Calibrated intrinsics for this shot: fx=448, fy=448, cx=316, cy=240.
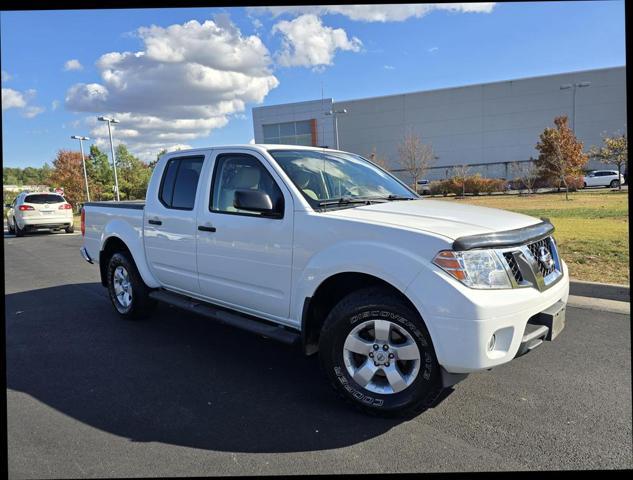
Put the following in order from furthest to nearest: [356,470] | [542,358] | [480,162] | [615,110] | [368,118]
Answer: [368,118]
[480,162]
[615,110]
[542,358]
[356,470]

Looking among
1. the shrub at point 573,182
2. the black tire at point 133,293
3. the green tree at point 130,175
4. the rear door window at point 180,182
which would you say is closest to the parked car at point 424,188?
the shrub at point 573,182

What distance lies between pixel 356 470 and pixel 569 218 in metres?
11.8

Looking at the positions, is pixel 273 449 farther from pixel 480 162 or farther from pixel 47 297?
pixel 480 162

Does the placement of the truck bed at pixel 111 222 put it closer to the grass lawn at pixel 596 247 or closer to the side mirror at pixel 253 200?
the side mirror at pixel 253 200

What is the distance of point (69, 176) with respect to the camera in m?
39.9

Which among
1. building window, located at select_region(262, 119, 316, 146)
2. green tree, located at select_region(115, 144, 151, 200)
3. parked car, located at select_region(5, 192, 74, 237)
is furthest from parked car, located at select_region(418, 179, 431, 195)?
parked car, located at select_region(5, 192, 74, 237)

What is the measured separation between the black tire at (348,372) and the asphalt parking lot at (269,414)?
125mm

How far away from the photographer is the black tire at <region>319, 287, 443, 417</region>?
2.90 metres

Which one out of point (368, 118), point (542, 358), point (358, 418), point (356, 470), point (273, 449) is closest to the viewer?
point (356, 470)

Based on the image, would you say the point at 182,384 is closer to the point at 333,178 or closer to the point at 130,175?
the point at 333,178

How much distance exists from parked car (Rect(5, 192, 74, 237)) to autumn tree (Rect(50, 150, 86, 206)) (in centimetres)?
2235

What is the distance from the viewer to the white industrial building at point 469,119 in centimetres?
5406

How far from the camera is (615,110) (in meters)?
53.2

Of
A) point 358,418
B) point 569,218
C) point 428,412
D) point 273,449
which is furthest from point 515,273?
point 569,218
